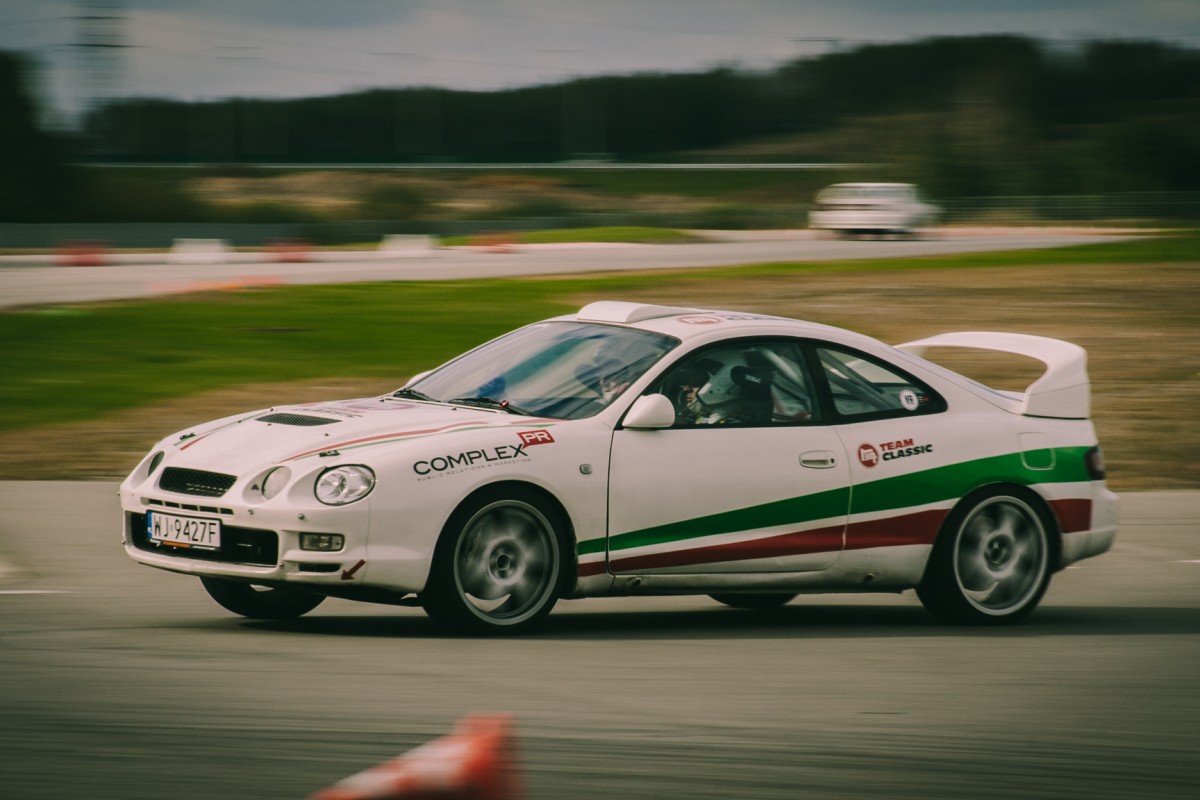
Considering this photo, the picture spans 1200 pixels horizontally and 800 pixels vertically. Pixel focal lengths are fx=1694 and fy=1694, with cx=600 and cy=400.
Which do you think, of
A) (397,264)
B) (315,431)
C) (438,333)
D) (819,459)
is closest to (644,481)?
(819,459)

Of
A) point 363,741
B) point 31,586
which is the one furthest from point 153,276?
point 363,741

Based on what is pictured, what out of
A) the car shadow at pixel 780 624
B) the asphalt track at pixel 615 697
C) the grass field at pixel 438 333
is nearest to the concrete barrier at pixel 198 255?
the grass field at pixel 438 333

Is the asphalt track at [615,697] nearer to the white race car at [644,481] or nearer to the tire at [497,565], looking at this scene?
the tire at [497,565]

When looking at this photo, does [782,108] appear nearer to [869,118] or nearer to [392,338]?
[869,118]

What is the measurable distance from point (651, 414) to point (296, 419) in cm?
157

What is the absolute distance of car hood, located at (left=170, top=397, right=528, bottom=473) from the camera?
7.02 m

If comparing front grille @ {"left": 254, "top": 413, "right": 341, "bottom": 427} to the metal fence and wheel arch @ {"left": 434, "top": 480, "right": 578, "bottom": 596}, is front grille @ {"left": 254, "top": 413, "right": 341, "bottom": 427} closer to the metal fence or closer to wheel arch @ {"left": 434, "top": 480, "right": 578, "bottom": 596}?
wheel arch @ {"left": 434, "top": 480, "right": 578, "bottom": 596}

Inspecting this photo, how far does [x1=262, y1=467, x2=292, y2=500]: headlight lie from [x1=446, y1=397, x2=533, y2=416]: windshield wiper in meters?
1.11

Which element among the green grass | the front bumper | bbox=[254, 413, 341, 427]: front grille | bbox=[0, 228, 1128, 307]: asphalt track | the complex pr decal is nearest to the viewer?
the front bumper

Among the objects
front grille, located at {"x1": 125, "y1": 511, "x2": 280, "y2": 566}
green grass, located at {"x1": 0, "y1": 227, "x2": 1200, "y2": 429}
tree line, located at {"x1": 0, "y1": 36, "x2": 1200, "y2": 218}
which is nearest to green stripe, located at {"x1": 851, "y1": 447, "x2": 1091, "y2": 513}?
front grille, located at {"x1": 125, "y1": 511, "x2": 280, "y2": 566}

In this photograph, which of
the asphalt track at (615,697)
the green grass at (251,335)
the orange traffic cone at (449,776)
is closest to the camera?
the orange traffic cone at (449,776)

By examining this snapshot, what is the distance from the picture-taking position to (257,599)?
7754 mm

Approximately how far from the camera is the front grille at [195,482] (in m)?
7.01

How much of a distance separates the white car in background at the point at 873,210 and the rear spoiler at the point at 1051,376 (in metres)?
37.1
